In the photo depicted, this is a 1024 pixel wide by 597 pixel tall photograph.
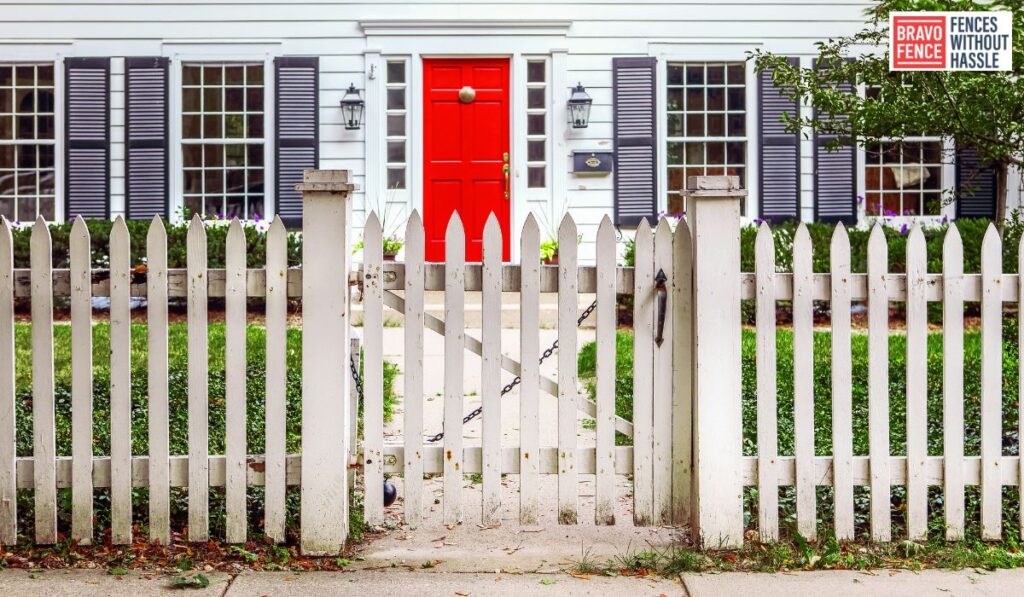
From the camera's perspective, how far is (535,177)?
11734mm

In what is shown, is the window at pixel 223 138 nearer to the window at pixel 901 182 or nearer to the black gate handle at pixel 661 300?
the window at pixel 901 182

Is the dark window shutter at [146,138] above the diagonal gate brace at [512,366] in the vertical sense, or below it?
above

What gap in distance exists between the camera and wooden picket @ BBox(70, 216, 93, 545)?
3738 millimetres

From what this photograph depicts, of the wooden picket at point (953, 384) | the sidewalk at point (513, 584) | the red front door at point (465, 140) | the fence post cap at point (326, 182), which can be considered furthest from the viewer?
the red front door at point (465, 140)

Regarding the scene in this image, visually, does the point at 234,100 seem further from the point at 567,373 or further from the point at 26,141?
the point at 567,373

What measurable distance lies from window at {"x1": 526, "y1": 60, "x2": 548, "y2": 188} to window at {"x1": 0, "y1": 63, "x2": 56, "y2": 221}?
4.82 meters

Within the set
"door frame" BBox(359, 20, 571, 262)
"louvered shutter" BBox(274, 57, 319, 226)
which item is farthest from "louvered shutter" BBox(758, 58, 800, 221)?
"louvered shutter" BBox(274, 57, 319, 226)

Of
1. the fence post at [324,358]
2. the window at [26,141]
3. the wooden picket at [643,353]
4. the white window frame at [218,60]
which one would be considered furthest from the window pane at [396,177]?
the wooden picket at [643,353]

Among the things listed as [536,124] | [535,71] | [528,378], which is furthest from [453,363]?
[535,71]

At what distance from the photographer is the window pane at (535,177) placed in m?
11.7

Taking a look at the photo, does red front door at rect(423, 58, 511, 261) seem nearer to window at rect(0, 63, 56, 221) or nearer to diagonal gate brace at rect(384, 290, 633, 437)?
window at rect(0, 63, 56, 221)

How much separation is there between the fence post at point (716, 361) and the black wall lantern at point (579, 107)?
7.75 metres

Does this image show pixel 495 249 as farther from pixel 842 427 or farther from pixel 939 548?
pixel 939 548

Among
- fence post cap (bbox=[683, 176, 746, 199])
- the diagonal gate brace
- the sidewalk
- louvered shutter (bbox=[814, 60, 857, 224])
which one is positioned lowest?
the sidewalk
